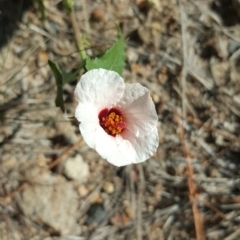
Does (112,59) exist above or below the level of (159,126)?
above

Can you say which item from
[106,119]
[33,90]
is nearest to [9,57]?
[33,90]

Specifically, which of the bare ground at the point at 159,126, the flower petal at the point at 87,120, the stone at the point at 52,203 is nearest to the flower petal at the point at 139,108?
the flower petal at the point at 87,120

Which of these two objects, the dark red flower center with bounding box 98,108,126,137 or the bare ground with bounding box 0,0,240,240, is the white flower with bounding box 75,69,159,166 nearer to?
the dark red flower center with bounding box 98,108,126,137

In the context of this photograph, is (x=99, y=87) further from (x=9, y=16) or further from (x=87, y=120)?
(x=9, y=16)

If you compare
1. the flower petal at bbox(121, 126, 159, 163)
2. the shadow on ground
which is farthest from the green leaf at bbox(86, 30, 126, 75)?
the shadow on ground

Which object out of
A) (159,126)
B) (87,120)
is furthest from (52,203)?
(87,120)

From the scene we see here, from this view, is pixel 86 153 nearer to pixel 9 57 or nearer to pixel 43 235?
pixel 43 235
